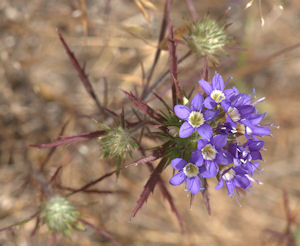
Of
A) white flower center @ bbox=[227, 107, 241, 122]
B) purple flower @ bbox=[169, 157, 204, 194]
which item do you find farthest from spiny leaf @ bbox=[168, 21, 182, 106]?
purple flower @ bbox=[169, 157, 204, 194]

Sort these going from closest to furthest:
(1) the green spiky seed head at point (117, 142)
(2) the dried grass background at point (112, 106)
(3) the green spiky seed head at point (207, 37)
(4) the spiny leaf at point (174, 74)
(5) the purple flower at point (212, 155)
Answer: (5) the purple flower at point (212, 155)
(4) the spiny leaf at point (174, 74)
(1) the green spiky seed head at point (117, 142)
(3) the green spiky seed head at point (207, 37)
(2) the dried grass background at point (112, 106)

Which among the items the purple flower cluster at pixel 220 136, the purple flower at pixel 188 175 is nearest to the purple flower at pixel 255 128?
the purple flower cluster at pixel 220 136

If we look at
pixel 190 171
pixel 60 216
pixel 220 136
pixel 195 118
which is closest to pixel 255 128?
pixel 220 136

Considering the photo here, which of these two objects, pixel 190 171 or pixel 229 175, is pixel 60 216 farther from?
pixel 229 175

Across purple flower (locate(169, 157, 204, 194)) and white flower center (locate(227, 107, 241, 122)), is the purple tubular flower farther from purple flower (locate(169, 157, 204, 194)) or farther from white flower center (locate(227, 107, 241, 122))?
purple flower (locate(169, 157, 204, 194))

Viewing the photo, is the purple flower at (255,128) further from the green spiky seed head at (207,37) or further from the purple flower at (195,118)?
the green spiky seed head at (207,37)

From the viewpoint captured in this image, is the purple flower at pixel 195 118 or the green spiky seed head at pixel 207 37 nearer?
the purple flower at pixel 195 118

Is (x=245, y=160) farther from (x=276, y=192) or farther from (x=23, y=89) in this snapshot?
(x=276, y=192)
